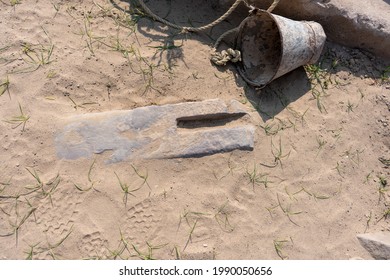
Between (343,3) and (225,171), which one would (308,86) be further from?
(225,171)

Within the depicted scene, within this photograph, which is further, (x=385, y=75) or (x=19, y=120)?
(x=385, y=75)

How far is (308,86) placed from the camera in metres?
3.01

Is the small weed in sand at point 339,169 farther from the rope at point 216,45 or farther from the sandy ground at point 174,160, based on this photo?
the rope at point 216,45

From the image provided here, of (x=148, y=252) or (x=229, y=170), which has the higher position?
(x=229, y=170)

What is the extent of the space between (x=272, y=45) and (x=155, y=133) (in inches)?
52.4

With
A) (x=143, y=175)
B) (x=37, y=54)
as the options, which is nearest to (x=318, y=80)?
(x=143, y=175)

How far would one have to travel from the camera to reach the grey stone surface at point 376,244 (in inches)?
97.0

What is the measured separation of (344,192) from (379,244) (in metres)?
0.42

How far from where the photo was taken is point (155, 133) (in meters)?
2.52

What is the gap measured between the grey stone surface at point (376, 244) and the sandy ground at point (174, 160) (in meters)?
0.05

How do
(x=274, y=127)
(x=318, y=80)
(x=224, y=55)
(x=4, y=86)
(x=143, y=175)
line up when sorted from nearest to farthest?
(x=143, y=175) → (x=4, y=86) → (x=274, y=127) → (x=224, y=55) → (x=318, y=80)

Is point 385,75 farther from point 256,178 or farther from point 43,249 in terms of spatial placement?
point 43,249

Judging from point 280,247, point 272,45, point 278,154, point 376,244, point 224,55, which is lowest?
point 280,247
